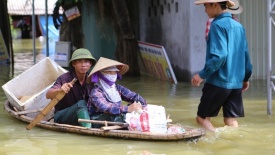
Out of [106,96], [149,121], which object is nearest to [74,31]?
[106,96]

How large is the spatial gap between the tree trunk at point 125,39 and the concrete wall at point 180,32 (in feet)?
2.43

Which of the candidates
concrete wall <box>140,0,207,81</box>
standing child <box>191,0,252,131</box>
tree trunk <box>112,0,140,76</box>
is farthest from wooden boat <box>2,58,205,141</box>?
tree trunk <box>112,0,140,76</box>

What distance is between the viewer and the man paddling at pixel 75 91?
269 inches

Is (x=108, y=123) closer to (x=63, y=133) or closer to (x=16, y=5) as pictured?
(x=63, y=133)

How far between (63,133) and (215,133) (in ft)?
5.87

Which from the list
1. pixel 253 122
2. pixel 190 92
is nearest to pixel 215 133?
pixel 253 122

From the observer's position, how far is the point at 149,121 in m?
6.38

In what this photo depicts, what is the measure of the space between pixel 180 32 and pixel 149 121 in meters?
6.46

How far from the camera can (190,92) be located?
11.0 metres

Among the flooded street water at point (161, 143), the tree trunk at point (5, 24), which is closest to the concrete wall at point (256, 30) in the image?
the flooded street water at point (161, 143)

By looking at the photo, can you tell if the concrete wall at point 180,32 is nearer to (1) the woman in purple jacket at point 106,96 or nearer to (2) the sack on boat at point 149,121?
(1) the woman in purple jacket at point 106,96

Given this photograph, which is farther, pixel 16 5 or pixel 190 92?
pixel 16 5

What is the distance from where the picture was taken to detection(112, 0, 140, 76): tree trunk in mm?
13727

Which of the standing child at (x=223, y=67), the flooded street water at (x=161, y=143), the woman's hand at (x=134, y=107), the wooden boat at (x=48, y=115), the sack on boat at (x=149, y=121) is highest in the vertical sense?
the standing child at (x=223, y=67)
